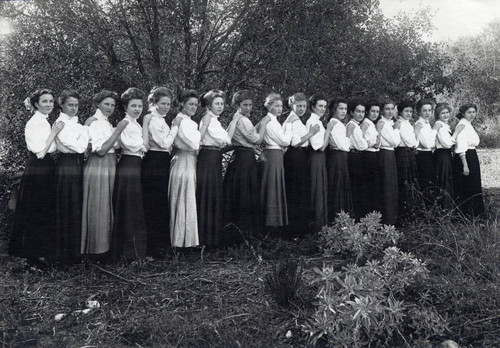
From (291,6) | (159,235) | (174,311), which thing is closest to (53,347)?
(174,311)

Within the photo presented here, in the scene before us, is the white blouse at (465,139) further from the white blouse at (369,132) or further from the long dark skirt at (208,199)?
the long dark skirt at (208,199)

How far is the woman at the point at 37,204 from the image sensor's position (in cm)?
489

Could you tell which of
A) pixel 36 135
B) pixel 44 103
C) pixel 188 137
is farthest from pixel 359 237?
pixel 44 103

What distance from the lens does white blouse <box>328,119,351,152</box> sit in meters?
6.16

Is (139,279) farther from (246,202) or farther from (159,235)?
(246,202)

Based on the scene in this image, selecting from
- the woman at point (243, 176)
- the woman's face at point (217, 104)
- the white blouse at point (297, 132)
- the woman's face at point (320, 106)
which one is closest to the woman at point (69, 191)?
the woman's face at point (217, 104)

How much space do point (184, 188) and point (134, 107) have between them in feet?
3.15

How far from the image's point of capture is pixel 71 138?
4.88m

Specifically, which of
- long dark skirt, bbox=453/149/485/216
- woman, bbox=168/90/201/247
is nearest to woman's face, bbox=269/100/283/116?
woman, bbox=168/90/201/247

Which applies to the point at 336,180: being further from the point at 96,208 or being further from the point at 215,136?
the point at 96,208

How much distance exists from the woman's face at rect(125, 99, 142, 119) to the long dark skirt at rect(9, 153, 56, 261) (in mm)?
893

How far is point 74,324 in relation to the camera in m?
3.78

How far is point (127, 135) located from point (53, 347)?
2206 millimetres

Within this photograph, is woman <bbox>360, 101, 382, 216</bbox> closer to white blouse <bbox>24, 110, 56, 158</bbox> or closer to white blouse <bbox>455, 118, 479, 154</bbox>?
white blouse <bbox>455, 118, 479, 154</bbox>
